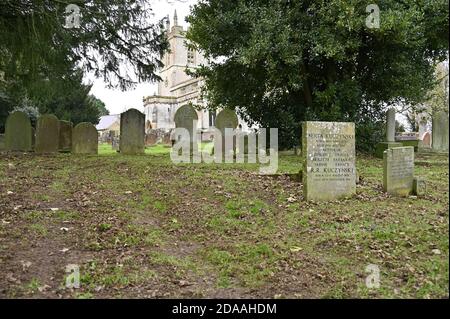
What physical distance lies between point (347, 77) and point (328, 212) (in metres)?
9.91

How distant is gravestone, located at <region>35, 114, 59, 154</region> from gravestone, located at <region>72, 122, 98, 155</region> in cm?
65

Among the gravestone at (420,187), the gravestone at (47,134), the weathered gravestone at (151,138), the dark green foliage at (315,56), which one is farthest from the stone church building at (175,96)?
the gravestone at (420,187)

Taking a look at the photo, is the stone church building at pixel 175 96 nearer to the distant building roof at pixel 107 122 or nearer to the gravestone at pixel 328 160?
the distant building roof at pixel 107 122

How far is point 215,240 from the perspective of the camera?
532cm

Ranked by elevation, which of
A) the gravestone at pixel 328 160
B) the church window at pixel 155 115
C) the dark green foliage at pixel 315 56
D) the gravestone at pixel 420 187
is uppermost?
the church window at pixel 155 115

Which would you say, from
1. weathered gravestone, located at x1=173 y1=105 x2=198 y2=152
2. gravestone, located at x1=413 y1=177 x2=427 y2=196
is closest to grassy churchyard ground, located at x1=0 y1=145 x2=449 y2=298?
gravestone, located at x1=413 y1=177 x2=427 y2=196

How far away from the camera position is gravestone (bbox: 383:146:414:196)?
7.61 m

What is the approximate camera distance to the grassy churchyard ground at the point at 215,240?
12.7 ft

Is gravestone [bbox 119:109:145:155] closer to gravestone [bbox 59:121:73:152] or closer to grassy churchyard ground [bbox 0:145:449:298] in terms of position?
gravestone [bbox 59:121:73:152]

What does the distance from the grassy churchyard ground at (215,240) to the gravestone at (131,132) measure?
18.3ft

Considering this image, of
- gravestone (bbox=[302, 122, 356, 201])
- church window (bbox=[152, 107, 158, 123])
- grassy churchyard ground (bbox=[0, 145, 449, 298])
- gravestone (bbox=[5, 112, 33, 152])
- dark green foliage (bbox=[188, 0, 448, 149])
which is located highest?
church window (bbox=[152, 107, 158, 123])

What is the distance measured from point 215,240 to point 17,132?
11.7 meters

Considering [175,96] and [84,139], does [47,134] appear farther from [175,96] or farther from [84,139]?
[175,96]
